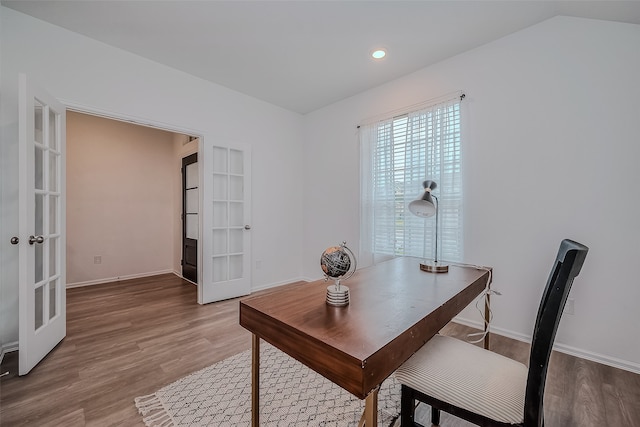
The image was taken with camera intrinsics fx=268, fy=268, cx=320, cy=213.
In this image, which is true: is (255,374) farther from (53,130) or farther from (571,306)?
(53,130)

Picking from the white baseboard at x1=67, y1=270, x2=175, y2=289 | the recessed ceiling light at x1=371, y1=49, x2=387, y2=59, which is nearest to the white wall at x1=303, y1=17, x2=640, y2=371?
the recessed ceiling light at x1=371, y1=49, x2=387, y2=59

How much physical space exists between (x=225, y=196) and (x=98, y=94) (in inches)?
62.6

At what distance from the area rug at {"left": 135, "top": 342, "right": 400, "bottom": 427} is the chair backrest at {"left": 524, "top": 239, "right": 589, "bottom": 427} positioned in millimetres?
821

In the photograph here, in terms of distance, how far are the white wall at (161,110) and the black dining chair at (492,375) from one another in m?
2.99

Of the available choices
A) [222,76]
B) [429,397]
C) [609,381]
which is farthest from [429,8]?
[609,381]

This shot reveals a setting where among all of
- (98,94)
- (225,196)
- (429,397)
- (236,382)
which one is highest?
(98,94)

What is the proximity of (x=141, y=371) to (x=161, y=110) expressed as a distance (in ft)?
8.27

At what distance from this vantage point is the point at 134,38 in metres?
2.50

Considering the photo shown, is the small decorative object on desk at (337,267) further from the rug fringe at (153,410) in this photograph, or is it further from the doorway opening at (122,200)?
the doorway opening at (122,200)

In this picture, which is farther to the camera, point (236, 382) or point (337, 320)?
point (236, 382)

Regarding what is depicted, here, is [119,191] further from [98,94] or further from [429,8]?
[429,8]

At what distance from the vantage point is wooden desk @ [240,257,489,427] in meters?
0.84

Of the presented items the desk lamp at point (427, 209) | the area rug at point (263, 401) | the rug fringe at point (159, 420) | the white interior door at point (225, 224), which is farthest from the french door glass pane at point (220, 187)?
the desk lamp at point (427, 209)

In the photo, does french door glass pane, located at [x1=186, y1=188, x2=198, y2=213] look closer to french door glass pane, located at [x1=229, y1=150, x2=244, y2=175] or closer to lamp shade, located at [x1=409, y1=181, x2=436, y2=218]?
french door glass pane, located at [x1=229, y1=150, x2=244, y2=175]
